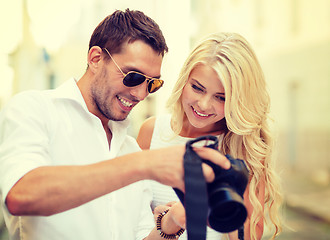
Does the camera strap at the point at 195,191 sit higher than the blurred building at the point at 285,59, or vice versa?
the camera strap at the point at 195,191

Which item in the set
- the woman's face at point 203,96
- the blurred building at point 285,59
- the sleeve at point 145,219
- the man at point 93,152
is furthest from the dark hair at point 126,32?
the blurred building at point 285,59

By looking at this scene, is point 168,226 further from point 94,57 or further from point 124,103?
point 94,57

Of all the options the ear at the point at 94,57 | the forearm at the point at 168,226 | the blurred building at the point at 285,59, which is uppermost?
the ear at the point at 94,57

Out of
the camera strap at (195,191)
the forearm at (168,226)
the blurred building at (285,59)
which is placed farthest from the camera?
the blurred building at (285,59)

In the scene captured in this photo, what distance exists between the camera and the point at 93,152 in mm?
1462

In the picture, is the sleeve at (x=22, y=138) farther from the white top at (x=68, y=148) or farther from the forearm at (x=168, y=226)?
the forearm at (x=168, y=226)

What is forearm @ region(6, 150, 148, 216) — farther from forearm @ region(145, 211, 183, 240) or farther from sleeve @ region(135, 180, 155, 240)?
sleeve @ region(135, 180, 155, 240)

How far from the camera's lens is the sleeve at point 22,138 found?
948 millimetres

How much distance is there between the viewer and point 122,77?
152 cm

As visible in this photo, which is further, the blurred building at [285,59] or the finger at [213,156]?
the blurred building at [285,59]

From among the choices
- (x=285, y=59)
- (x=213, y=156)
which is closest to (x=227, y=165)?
(x=213, y=156)

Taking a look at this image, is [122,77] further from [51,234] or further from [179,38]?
[179,38]

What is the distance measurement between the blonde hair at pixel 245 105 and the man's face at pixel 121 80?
443 millimetres

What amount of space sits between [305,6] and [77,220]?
10707 mm
